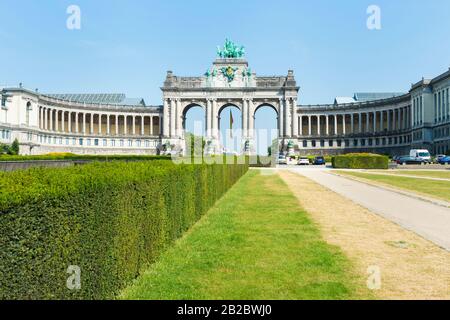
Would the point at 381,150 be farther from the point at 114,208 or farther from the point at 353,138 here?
the point at 114,208

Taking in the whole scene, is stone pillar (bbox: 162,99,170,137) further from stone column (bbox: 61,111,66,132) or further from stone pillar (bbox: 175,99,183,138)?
stone column (bbox: 61,111,66,132)

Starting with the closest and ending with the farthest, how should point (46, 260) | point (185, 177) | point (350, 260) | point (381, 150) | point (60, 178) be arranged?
point (46, 260), point (60, 178), point (350, 260), point (185, 177), point (381, 150)

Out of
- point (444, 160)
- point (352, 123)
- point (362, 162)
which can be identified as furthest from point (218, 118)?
point (444, 160)

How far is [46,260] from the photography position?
4.76 metres

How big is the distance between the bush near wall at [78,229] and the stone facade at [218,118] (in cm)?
9008

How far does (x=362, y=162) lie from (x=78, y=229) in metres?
57.9

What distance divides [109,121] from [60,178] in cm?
11385

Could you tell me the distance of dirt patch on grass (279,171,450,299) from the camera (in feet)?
21.8

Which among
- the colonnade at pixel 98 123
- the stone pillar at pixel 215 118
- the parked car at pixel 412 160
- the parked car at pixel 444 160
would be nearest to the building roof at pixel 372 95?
the stone pillar at pixel 215 118

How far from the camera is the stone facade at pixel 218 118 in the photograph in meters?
104

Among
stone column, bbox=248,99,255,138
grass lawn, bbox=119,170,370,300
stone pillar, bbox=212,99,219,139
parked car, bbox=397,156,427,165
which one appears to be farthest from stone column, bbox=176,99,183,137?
grass lawn, bbox=119,170,370,300

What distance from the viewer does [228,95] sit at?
11238 centimetres

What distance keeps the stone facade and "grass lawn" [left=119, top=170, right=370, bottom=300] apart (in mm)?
87207
